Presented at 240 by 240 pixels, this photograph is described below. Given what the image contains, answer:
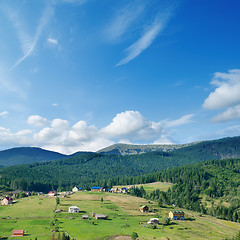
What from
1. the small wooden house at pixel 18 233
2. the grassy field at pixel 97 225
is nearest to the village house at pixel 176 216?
the grassy field at pixel 97 225

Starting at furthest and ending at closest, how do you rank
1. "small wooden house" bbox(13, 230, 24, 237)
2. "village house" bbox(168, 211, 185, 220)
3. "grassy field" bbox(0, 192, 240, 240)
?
"village house" bbox(168, 211, 185, 220) < "grassy field" bbox(0, 192, 240, 240) < "small wooden house" bbox(13, 230, 24, 237)

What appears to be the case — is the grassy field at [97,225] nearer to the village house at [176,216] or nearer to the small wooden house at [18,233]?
the small wooden house at [18,233]

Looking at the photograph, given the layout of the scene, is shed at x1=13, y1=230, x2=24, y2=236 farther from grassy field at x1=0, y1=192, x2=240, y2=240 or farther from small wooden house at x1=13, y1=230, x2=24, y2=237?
grassy field at x1=0, y1=192, x2=240, y2=240

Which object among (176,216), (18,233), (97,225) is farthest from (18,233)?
(176,216)

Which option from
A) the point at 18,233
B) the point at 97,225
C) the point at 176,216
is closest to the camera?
the point at 18,233

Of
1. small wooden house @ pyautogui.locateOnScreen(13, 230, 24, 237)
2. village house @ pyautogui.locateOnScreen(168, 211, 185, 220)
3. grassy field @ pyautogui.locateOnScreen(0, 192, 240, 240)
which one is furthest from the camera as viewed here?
village house @ pyautogui.locateOnScreen(168, 211, 185, 220)

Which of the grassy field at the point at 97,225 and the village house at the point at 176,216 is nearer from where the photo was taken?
the grassy field at the point at 97,225

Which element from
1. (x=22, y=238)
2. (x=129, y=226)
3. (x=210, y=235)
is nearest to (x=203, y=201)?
(x=210, y=235)

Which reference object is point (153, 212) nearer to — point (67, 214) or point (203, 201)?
point (67, 214)

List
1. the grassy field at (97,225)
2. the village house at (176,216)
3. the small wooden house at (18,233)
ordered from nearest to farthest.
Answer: the small wooden house at (18,233)
the grassy field at (97,225)
the village house at (176,216)

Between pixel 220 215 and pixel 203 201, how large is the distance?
51.4m

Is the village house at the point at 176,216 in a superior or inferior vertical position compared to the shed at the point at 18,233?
inferior

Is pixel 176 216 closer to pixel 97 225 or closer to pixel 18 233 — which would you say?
pixel 97 225

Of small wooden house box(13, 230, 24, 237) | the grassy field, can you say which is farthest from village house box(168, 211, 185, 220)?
small wooden house box(13, 230, 24, 237)
